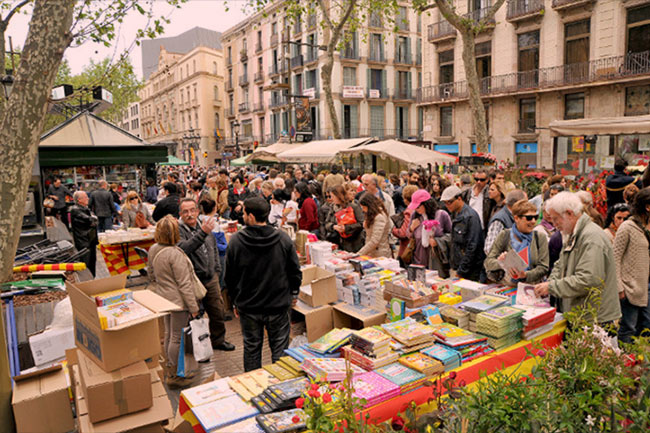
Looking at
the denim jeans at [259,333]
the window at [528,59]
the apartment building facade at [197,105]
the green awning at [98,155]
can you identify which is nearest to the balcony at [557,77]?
the window at [528,59]

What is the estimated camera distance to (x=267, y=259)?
12.8ft

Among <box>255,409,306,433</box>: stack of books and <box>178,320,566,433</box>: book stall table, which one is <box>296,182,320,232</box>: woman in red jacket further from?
<box>255,409,306,433</box>: stack of books

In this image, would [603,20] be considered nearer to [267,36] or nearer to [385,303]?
[385,303]

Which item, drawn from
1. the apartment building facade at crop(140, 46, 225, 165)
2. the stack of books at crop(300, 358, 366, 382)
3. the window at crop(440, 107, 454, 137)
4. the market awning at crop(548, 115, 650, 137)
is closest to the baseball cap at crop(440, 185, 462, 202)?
the stack of books at crop(300, 358, 366, 382)

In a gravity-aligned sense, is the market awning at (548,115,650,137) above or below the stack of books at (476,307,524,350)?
above

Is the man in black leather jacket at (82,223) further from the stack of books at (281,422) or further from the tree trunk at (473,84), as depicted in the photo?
the tree trunk at (473,84)

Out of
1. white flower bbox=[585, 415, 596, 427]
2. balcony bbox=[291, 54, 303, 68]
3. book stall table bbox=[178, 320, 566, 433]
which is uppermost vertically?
balcony bbox=[291, 54, 303, 68]

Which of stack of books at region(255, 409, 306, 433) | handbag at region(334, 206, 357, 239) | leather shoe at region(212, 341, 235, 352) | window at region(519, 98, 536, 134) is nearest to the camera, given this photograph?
stack of books at region(255, 409, 306, 433)

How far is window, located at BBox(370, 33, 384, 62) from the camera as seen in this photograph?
3613cm

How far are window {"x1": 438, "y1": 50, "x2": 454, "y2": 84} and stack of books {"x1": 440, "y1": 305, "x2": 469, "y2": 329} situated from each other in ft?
79.6

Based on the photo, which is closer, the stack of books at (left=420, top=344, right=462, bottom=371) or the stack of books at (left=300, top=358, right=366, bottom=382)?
the stack of books at (left=300, top=358, right=366, bottom=382)

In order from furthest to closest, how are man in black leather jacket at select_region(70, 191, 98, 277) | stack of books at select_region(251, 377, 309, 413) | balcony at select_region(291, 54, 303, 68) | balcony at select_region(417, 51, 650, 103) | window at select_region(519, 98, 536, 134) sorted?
balcony at select_region(291, 54, 303, 68)
window at select_region(519, 98, 536, 134)
balcony at select_region(417, 51, 650, 103)
man in black leather jacket at select_region(70, 191, 98, 277)
stack of books at select_region(251, 377, 309, 413)

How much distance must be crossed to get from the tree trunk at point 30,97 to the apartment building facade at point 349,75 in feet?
96.0

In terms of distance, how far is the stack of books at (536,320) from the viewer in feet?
11.1
